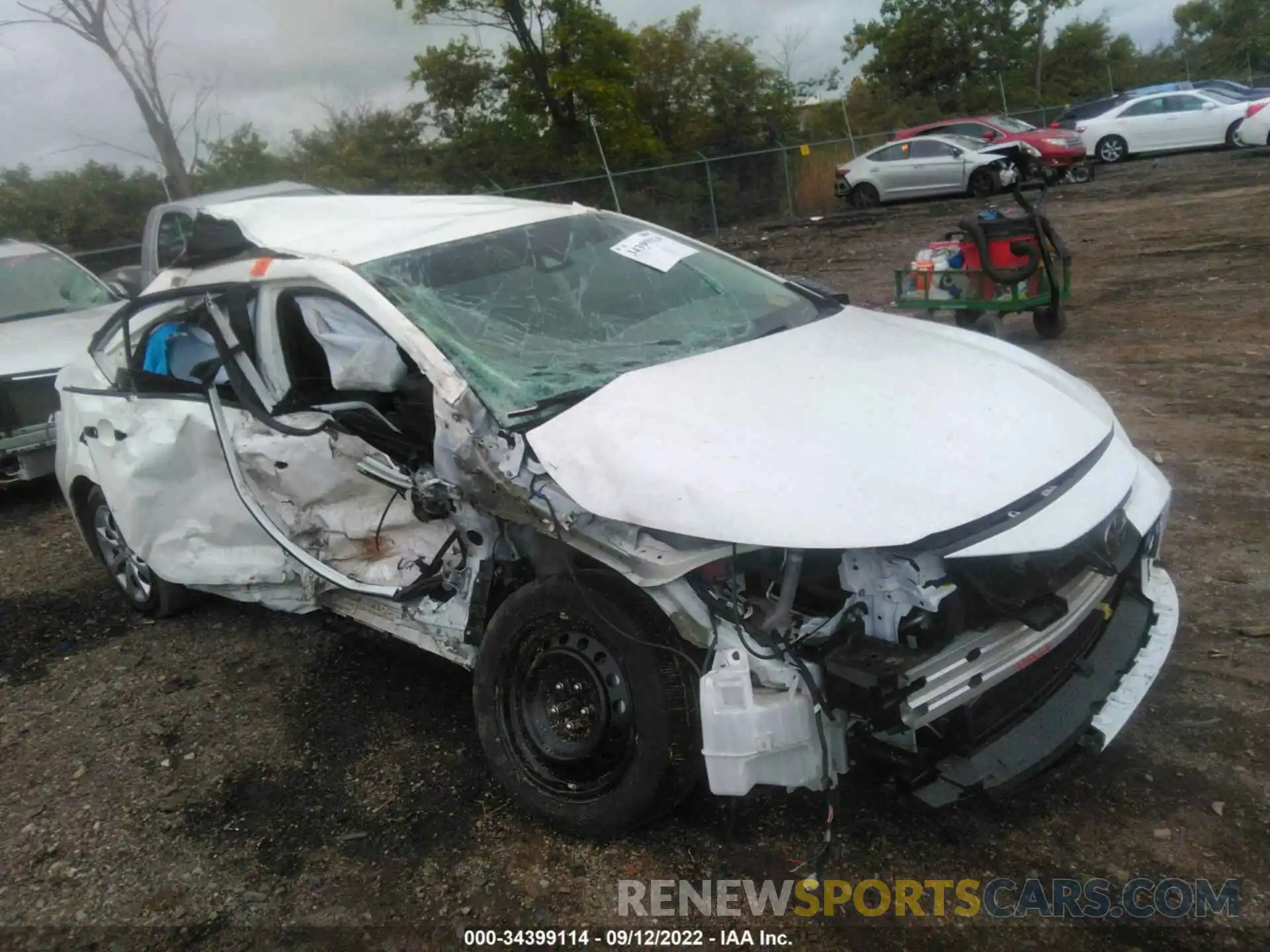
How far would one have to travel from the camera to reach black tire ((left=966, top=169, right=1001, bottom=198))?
19344mm

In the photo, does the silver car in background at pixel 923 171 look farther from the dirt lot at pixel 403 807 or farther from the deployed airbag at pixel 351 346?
the deployed airbag at pixel 351 346

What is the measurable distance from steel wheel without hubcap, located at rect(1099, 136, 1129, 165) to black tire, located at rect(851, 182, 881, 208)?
A: 5.43 meters

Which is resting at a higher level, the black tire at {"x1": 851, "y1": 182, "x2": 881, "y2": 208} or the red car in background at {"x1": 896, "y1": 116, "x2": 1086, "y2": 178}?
the red car in background at {"x1": 896, "y1": 116, "x2": 1086, "y2": 178}

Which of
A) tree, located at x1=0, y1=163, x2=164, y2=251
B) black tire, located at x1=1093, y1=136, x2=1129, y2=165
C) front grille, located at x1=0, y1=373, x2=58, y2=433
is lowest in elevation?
black tire, located at x1=1093, y1=136, x2=1129, y2=165

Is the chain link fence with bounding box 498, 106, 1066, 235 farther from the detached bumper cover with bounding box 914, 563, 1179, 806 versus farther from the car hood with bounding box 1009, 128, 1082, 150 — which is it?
the detached bumper cover with bounding box 914, 563, 1179, 806

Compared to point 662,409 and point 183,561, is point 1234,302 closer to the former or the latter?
point 662,409

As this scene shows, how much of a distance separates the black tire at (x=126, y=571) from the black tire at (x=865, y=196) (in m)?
19.0

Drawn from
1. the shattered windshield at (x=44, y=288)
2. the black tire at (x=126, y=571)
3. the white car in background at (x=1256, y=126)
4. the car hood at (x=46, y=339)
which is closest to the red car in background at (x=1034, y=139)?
the white car in background at (x=1256, y=126)

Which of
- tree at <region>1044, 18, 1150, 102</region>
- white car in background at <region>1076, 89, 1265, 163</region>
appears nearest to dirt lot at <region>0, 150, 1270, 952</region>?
white car in background at <region>1076, 89, 1265, 163</region>

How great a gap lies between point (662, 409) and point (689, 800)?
4.03 feet

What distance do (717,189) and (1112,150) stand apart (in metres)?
9.15

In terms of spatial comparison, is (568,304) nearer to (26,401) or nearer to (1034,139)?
(26,401)

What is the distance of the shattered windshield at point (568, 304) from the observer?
3086mm

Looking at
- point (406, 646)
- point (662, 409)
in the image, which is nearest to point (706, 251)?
point (662, 409)
